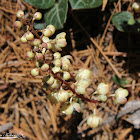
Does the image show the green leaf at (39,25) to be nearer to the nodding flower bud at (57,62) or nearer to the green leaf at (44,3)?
the green leaf at (44,3)

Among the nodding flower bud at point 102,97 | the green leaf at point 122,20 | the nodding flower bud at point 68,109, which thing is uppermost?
the green leaf at point 122,20

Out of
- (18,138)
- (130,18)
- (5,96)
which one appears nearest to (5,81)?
(5,96)

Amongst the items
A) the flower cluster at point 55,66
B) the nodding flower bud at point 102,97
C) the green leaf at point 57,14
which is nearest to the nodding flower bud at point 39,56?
the flower cluster at point 55,66

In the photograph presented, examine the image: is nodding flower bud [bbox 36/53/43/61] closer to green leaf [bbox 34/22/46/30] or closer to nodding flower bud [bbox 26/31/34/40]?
A: nodding flower bud [bbox 26/31/34/40]

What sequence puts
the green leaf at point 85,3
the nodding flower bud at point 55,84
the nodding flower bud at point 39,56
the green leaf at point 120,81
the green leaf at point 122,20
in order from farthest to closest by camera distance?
the green leaf at point 120,81, the green leaf at point 122,20, the green leaf at point 85,3, the nodding flower bud at point 55,84, the nodding flower bud at point 39,56

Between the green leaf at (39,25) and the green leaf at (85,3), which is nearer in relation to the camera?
the green leaf at (85,3)

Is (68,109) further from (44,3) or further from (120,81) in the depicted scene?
(44,3)

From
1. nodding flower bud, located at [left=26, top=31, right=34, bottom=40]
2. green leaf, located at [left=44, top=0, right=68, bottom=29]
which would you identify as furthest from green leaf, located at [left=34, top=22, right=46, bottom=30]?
nodding flower bud, located at [left=26, top=31, right=34, bottom=40]
